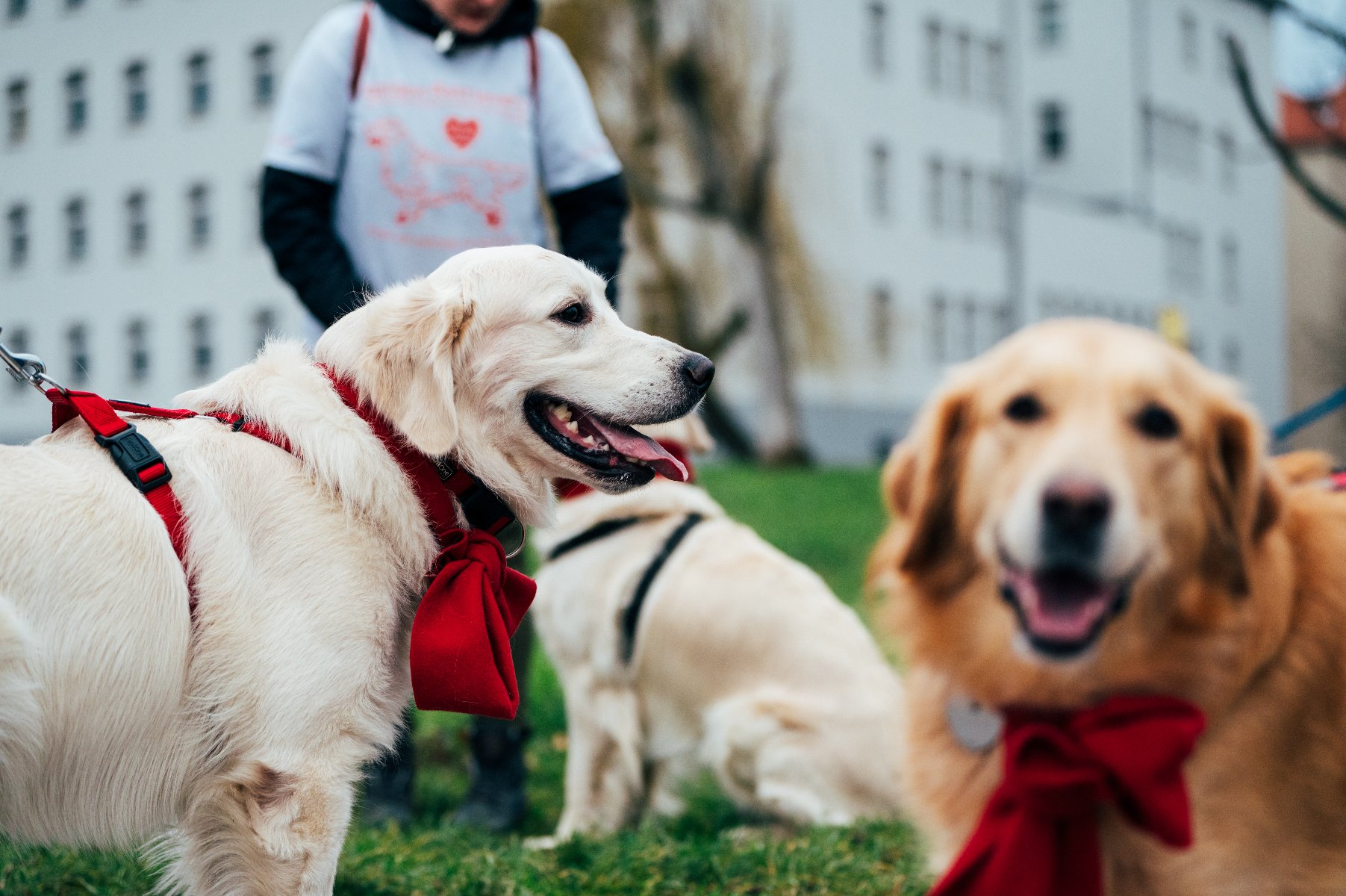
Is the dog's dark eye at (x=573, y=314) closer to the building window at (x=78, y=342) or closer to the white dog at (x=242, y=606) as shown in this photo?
the white dog at (x=242, y=606)

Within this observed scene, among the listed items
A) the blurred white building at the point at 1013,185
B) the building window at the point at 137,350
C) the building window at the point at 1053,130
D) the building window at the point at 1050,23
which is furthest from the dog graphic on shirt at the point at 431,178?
the building window at the point at 1050,23

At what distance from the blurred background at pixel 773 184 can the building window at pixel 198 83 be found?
0.08 meters

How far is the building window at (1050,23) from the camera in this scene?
127 feet

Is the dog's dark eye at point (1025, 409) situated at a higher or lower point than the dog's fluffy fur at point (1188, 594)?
higher

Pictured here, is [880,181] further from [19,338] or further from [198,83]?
[19,338]

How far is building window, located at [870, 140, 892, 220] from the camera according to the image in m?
31.3

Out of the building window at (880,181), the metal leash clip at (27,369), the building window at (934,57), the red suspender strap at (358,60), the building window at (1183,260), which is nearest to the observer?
the metal leash clip at (27,369)

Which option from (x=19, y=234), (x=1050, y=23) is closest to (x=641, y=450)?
(x=19, y=234)

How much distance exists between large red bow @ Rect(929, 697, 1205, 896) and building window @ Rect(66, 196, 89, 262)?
1391 inches

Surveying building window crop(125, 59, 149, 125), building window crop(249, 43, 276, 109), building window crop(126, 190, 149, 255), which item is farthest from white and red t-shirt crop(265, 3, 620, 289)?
building window crop(125, 59, 149, 125)

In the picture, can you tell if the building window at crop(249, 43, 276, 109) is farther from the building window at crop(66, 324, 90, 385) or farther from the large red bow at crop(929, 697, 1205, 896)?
the large red bow at crop(929, 697, 1205, 896)

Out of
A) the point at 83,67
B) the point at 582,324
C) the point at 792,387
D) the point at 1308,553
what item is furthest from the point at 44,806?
the point at 83,67

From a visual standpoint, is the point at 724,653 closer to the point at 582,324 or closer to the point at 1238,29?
the point at 582,324

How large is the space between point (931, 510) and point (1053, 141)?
3956cm
